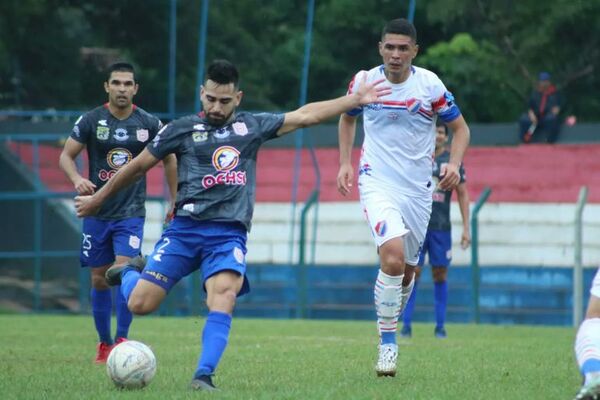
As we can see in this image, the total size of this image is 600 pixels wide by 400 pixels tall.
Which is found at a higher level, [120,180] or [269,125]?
[269,125]

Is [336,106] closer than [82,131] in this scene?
Yes

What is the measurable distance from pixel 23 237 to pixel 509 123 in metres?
10.2

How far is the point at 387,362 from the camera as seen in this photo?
902 centimetres

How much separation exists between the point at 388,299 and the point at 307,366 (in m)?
0.84

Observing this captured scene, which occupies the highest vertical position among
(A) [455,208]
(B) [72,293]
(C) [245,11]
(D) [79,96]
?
(C) [245,11]

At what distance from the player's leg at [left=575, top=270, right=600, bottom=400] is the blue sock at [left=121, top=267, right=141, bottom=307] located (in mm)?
3116

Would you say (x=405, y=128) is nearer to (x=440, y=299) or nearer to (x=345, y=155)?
(x=345, y=155)

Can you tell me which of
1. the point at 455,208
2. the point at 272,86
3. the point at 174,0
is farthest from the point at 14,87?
the point at 455,208

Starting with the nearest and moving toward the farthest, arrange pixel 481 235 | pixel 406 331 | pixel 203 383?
pixel 203 383, pixel 406 331, pixel 481 235

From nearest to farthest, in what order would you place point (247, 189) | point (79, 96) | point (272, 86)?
point (247, 189), point (79, 96), point (272, 86)

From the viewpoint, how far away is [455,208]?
906 inches

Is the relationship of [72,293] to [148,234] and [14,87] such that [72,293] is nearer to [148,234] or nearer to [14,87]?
[148,234]

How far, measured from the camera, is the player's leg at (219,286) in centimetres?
776

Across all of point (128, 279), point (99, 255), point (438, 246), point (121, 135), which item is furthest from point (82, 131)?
point (438, 246)
